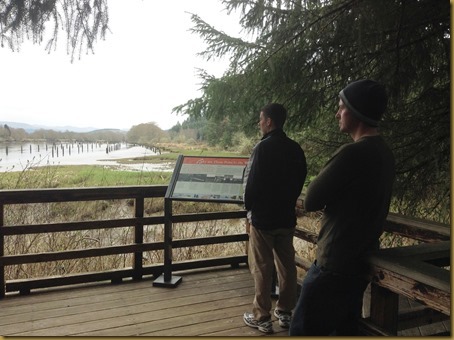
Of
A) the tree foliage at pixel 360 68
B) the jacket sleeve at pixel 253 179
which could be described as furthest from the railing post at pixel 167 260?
the tree foliage at pixel 360 68

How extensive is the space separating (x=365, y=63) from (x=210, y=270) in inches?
103

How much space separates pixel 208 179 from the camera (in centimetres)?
358

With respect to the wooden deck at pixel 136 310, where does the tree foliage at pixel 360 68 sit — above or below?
above

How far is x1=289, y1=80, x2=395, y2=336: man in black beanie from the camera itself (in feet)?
4.85

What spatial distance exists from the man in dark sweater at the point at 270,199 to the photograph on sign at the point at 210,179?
754 mm

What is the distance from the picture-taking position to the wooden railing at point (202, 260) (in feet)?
4.69

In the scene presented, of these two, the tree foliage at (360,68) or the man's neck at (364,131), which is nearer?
the man's neck at (364,131)

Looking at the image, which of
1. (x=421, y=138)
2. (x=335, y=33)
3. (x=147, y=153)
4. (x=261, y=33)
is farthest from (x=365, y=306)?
(x=147, y=153)

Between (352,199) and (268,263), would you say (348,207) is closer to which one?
(352,199)

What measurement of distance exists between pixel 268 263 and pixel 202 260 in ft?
5.08

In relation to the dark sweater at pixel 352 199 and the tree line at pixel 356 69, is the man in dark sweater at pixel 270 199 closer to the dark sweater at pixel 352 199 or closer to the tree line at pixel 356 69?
the dark sweater at pixel 352 199

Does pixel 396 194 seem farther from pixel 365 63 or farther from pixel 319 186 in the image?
pixel 319 186

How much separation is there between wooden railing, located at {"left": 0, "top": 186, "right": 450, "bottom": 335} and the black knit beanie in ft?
1.99

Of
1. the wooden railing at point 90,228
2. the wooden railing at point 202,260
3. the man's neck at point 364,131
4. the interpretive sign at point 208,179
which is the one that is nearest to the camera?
the wooden railing at point 202,260
